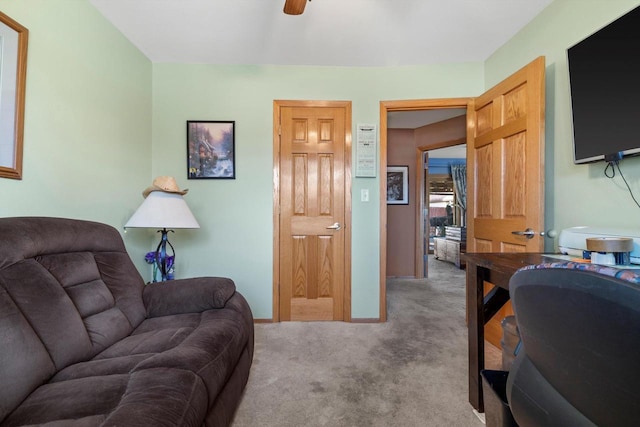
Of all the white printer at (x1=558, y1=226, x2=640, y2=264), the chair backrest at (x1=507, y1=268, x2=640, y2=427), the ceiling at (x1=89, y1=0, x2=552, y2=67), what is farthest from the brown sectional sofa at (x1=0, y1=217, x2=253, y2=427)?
the white printer at (x1=558, y1=226, x2=640, y2=264)

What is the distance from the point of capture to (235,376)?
1.37m

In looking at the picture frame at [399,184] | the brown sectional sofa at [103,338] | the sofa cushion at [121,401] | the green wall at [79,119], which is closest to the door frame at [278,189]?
the brown sectional sofa at [103,338]

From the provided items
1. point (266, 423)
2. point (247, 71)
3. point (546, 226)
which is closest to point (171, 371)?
point (266, 423)

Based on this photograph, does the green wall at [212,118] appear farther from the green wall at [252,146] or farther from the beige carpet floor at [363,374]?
the beige carpet floor at [363,374]

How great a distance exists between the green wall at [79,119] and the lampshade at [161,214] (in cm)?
34

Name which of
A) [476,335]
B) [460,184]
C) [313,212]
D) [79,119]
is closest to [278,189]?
[313,212]

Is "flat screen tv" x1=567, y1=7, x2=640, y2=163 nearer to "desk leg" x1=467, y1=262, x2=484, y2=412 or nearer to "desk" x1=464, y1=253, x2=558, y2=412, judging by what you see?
"desk" x1=464, y1=253, x2=558, y2=412

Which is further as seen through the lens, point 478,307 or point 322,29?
point 322,29

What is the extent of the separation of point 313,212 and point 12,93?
2.05 meters

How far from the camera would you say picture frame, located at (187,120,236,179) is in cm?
268

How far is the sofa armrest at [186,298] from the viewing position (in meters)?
1.68

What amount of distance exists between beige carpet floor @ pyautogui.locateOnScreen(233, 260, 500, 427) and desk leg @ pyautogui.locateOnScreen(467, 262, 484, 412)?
0.29 feet

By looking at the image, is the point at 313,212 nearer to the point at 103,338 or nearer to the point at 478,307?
the point at 478,307

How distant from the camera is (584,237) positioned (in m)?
1.36
